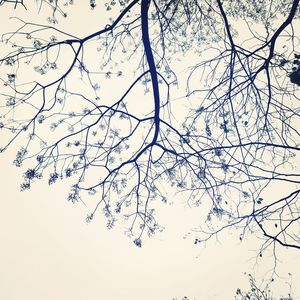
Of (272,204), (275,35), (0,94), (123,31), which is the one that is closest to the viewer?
(272,204)

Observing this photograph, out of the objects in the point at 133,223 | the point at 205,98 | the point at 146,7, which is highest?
the point at 146,7

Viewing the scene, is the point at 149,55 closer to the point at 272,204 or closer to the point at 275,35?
the point at 275,35

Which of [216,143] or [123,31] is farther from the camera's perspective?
[123,31]

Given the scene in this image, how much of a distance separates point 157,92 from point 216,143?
98 centimetres

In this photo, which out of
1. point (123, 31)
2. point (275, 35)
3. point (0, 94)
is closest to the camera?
point (0, 94)

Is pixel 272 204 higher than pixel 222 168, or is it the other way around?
pixel 222 168

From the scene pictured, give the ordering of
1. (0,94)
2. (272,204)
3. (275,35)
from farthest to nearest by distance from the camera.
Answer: (275,35) < (0,94) < (272,204)

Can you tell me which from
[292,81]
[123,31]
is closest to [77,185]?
[123,31]

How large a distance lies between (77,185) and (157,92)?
1.56m

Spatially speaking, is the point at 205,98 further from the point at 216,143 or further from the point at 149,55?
the point at 149,55

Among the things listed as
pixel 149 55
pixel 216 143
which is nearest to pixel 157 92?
pixel 149 55

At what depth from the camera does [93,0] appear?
161 inches

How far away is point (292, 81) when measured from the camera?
386 cm

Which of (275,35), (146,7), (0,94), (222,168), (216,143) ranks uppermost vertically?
(275,35)
